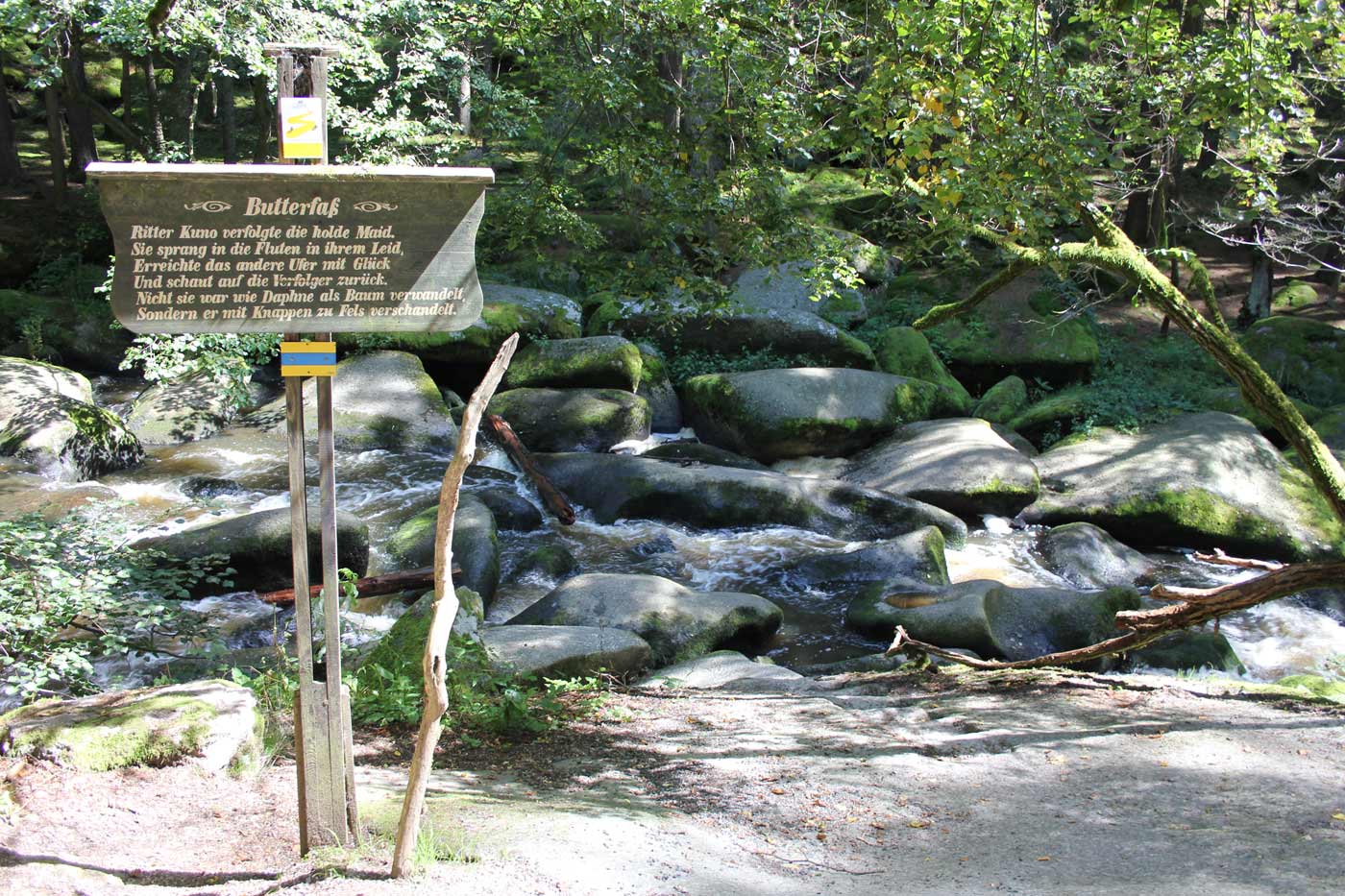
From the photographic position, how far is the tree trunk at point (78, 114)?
1898cm

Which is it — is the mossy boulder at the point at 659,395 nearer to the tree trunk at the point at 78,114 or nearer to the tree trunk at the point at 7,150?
the tree trunk at the point at 78,114

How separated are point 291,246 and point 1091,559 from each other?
31.7ft

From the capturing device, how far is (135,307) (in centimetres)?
360

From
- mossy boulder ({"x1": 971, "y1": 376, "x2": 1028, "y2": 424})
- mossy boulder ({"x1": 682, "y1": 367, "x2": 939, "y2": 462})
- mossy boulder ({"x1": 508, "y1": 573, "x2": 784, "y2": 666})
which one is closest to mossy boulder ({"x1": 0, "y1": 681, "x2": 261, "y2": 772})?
mossy boulder ({"x1": 508, "y1": 573, "x2": 784, "y2": 666})

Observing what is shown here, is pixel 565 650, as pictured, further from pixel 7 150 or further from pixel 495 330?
pixel 7 150

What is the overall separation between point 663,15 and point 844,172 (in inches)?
677

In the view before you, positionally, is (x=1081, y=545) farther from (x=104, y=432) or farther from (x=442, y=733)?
(x=104, y=432)

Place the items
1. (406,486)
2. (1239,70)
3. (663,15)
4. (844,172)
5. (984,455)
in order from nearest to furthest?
(1239,70), (663,15), (406,486), (984,455), (844,172)

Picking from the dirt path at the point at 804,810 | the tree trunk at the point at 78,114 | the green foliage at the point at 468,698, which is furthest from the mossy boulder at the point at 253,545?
the tree trunk at the point at 78,114

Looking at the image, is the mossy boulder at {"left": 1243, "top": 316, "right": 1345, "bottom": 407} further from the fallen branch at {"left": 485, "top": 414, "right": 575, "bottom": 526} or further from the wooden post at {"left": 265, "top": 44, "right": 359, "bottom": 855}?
the wooden post at {"left": 265, "top": 44, "right": 359, "bottom": 855}

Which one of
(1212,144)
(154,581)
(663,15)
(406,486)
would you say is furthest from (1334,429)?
(154,581)

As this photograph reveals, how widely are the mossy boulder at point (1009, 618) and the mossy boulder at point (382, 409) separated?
22.5 feet

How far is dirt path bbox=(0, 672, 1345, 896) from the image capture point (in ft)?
12.7

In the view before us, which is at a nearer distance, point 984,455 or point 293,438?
point 293,438
